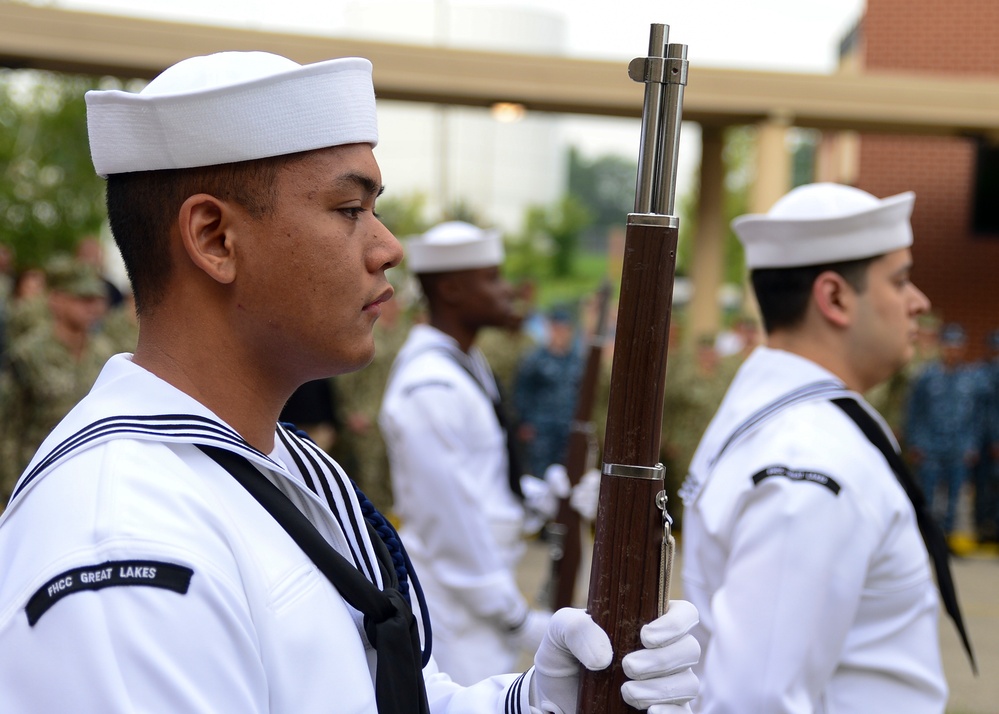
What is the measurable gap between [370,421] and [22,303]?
3.38m

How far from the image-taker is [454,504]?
15.2 feet

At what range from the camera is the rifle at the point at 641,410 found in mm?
1693

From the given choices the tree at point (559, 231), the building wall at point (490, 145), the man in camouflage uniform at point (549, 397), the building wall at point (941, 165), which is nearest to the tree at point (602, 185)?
the building wall at point (490, 145)

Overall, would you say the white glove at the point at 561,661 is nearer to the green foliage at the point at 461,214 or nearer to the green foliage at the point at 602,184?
the green foliage at the point at 461,214

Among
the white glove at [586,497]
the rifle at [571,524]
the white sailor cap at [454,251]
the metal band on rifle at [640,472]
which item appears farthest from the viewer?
the white sailor cap at [454,251]

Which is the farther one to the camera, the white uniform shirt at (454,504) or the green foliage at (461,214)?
the green foliage at (461,214)

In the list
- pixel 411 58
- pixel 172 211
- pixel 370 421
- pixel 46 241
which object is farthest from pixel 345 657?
pixel 46 241

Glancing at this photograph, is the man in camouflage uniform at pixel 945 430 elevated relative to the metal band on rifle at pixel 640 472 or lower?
lower

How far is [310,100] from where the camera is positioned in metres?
1.62

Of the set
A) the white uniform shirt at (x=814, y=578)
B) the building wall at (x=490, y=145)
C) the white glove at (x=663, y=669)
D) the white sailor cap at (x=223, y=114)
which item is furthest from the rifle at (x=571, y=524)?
the building wall at (x=490, y=145)

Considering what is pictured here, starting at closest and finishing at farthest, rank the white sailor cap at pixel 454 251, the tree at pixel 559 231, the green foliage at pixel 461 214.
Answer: the white sailor cap at pixel 454 251 < the green foliage at pixel 461 214 < the tree at pixel 559 231

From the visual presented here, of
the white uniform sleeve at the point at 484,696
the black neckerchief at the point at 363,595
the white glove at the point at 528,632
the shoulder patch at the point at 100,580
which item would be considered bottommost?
the white glove at the point at 528,632

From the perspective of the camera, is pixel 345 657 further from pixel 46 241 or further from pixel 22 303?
pixel 46 241

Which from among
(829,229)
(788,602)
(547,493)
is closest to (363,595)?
(788,602)
